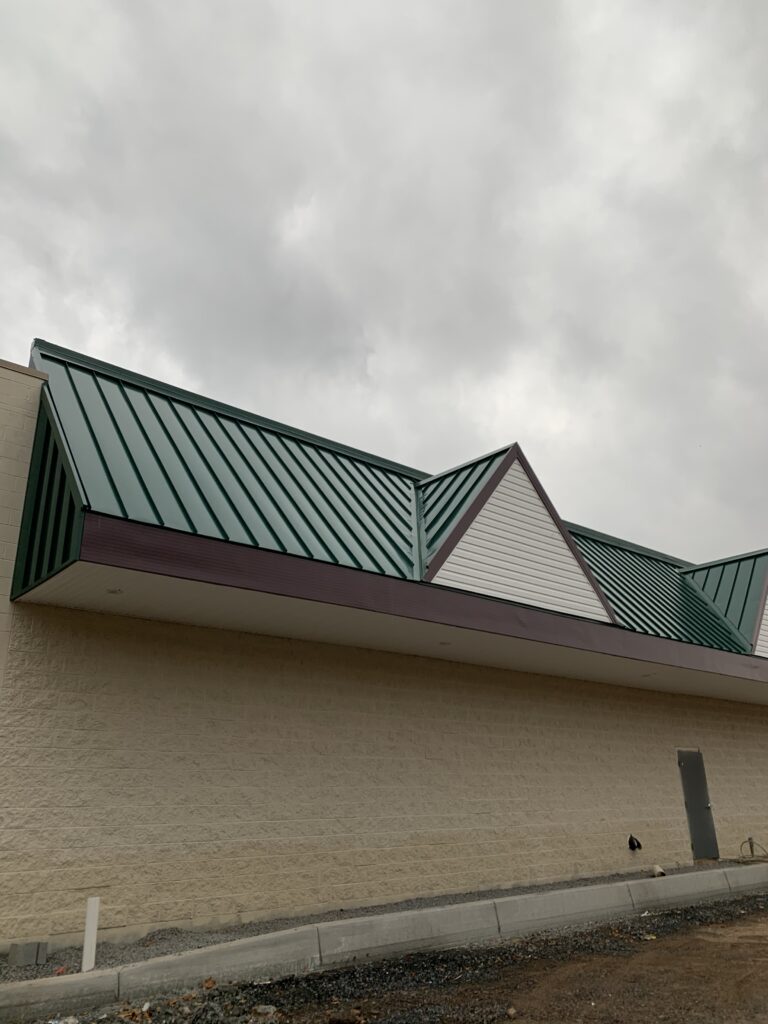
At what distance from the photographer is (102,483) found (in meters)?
7.39

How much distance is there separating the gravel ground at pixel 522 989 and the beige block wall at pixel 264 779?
1796 mm

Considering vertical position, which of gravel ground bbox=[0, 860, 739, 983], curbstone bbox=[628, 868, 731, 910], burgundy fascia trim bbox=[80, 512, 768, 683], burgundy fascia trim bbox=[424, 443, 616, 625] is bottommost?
curbstone bbox=[628, 868, 731, 910]

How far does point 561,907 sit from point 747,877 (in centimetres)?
491

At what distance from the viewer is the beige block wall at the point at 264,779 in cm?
758

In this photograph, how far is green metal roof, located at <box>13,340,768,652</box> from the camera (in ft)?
24.8

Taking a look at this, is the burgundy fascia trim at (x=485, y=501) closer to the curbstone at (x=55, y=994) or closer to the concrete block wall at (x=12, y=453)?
the concrete block wall at (x=12, y=453)

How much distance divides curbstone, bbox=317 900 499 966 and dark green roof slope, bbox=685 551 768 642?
1014 cm

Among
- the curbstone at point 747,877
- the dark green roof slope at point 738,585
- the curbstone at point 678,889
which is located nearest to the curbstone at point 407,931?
the curbstone at point 678,889

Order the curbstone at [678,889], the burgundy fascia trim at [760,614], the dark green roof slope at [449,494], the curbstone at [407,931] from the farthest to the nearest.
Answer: the burgundy fascia trim at [760,614], the dark green roof slope at [449,494], the curbstone at [678,889], the curbstone at [407,931]

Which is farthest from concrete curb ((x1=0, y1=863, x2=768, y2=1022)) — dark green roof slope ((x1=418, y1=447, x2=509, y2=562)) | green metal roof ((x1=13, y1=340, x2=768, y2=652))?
dark green roof slope ((x1=418, y1=447, x2=509, y2=562))

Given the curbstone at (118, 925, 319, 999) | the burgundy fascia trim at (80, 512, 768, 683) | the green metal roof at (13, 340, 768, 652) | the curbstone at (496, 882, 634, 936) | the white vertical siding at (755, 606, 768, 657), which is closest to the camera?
the curbstone at (118, 925, 319, 999)

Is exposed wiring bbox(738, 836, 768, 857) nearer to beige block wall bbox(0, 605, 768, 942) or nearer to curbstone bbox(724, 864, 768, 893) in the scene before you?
curbstone bbox(724, 864, 768, 893)

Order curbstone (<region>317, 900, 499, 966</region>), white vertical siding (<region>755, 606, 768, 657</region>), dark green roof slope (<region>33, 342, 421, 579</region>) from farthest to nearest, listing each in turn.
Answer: white vertical siding (<region>755, 606, 768, 657</region>), dark green roof slope (<region>33, 342, 421, 579</region>), curbstone (<region>317, 900, 499, 966</region>)

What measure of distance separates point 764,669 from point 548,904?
8.01 metres
